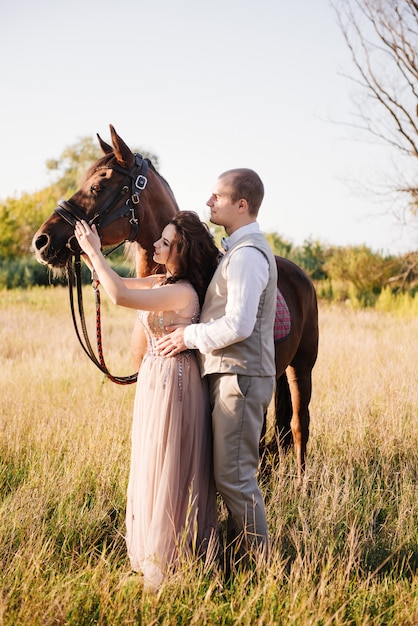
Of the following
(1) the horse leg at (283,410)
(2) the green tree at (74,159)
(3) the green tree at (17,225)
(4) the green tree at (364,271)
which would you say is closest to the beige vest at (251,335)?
(1) the horse leg at (283,410)

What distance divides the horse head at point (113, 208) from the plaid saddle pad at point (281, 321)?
0.92 m

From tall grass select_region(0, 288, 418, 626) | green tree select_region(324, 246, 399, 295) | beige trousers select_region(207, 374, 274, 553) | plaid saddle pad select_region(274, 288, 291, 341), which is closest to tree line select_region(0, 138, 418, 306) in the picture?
green tree select_region(324, 246, 399, 295)

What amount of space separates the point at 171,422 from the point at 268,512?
1.13 m

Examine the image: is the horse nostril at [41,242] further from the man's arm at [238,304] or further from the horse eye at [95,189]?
the man's arm at [238,304]

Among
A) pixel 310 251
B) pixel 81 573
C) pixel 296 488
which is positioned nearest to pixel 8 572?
pixel 81 573

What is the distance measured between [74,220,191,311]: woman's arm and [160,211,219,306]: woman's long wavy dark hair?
80 mm

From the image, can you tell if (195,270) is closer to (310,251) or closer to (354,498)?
(354,498)

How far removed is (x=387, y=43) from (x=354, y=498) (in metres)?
14.9

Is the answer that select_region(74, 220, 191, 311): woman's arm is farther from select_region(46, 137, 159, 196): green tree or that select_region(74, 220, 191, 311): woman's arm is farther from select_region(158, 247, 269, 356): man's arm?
select_region(46, 137, 159, 196): green tree

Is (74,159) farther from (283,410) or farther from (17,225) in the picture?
(283,410)

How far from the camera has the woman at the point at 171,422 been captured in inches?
108

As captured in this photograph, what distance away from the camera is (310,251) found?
69.9ft

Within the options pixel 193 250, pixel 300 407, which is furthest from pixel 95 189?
pixel 300 407

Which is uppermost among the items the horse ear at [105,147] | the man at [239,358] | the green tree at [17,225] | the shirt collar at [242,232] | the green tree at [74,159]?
the green tree at [74,159]
